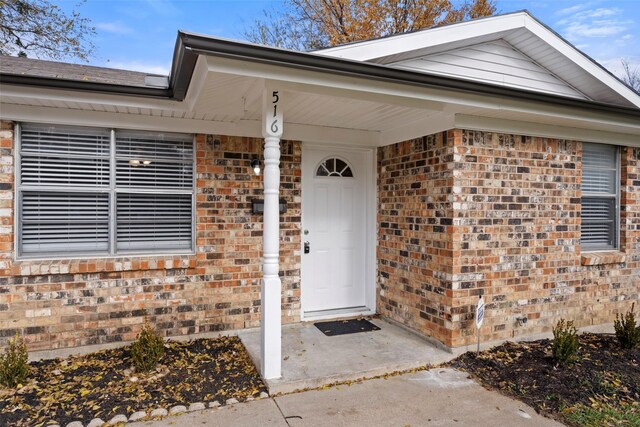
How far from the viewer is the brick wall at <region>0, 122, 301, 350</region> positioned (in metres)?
4.05

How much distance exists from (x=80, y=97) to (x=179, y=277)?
81.3 inches

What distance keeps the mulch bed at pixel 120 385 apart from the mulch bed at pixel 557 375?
7.27ft

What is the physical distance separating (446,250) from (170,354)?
3088 mm

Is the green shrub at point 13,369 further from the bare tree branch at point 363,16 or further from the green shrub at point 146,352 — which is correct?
the bare tree branch at point 363,16

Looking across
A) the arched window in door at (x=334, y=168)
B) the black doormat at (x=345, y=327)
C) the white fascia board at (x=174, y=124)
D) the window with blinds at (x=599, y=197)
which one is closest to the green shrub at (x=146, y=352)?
the black doormat at (x=345, y=327)

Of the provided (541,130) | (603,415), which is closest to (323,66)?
(541,130)

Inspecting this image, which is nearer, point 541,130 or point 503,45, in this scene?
point 541,130

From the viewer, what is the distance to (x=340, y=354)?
4.16 m

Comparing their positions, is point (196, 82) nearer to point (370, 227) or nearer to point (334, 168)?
point (334, 168)

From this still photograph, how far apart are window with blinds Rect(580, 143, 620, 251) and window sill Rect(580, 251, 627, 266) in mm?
99

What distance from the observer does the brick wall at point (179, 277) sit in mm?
4055

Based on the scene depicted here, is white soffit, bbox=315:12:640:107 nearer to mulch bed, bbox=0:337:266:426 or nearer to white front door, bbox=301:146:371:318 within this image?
white front door, bbox=301:146:371:318

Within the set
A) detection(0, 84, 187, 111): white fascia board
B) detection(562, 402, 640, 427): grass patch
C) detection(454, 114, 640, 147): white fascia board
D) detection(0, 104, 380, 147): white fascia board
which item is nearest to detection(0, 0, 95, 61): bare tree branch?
detection(0, 104, 380, 147): white fascia board

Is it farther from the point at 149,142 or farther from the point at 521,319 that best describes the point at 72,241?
the point at 521,319
